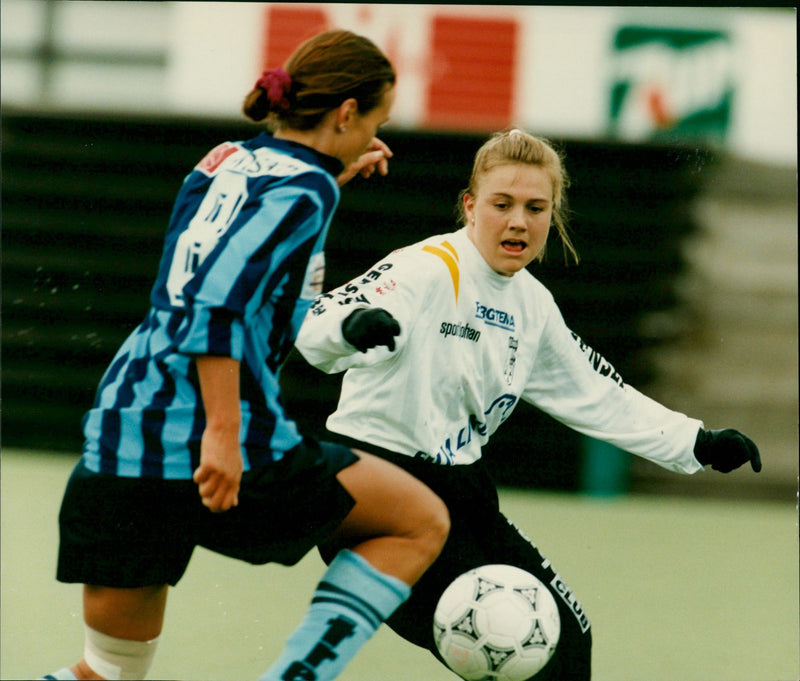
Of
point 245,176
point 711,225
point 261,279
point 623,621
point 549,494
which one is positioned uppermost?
point 245,176

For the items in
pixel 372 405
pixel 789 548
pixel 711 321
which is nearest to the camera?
pixel 372 405

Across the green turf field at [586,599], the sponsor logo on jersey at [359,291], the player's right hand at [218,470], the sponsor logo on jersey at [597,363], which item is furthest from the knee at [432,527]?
the green turf field at [586,599]

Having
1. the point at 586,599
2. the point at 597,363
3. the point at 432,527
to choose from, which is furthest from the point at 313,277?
the point at 586,599

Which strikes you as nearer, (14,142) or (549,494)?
(549,494)

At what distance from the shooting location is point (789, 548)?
6191mm

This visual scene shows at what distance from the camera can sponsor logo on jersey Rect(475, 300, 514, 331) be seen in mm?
3084

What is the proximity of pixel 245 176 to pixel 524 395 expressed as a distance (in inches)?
51.6

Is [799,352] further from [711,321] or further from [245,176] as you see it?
[245,176]

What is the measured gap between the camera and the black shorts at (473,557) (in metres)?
2.97

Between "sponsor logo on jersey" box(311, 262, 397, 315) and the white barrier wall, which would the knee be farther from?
the white barrier wall

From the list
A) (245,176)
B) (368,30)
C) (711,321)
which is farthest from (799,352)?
(245,176)

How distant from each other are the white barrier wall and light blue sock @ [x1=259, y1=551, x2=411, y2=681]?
6340 mm

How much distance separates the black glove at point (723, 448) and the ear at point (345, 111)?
1378 mm

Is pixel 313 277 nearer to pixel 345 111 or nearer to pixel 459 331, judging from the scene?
pixel 345 111
